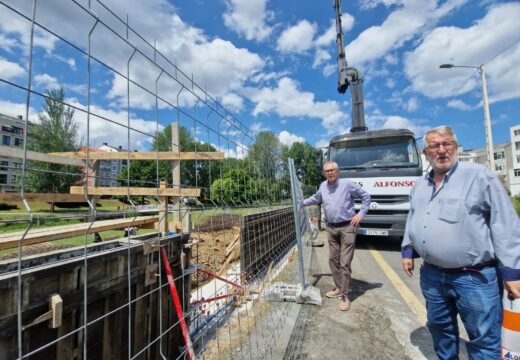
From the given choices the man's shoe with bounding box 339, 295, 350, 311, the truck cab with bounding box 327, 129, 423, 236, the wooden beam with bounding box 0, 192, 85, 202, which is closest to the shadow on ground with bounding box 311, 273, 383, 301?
the man's shoe with bounding box 339, 295, 350, 311

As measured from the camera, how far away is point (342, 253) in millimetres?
3451

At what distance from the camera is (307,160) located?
47.2m

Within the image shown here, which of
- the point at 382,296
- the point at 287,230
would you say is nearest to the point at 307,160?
the point at 287,230

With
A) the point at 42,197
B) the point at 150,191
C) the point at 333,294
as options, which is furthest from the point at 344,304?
the point at 42,197

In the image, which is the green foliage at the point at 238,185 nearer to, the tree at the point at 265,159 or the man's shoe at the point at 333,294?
the tree at the point at 265,159

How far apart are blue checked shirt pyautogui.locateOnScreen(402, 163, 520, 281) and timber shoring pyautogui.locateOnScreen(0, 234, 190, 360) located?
5.98 ft

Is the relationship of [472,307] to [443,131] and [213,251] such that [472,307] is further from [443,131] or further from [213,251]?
[213,251]

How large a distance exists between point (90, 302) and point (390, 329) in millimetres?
2719

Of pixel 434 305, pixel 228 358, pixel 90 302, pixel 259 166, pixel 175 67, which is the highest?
pixel 175 67

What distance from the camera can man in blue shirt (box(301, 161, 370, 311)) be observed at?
3385 millimetres

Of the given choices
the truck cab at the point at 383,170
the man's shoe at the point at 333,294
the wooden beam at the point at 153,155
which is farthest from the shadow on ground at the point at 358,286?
the wooden beam at the point at 153,155

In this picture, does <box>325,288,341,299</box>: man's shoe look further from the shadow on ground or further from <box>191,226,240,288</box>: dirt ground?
<box>191,226,240,288</box>: dirt ground

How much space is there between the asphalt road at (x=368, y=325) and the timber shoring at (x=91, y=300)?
49.1 inches

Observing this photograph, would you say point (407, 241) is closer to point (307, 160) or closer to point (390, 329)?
point (390, 329)
